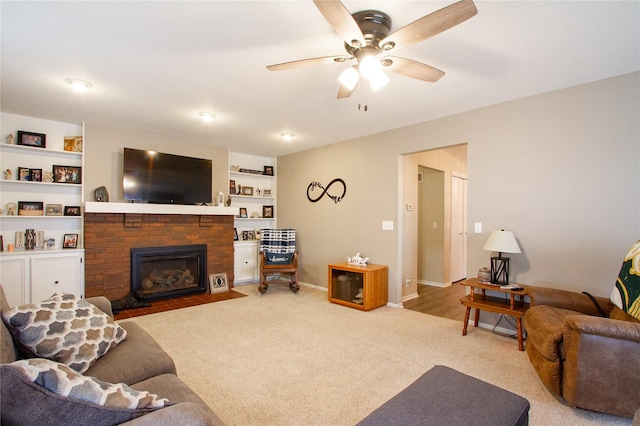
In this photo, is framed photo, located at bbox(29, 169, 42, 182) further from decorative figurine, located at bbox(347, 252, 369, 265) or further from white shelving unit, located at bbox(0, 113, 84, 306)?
decorative figurine, located at bbox(347, 252, 369, 265)

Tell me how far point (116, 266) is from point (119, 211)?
756mm

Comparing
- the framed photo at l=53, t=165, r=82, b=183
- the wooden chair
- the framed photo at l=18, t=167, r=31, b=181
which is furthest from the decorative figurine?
the framed photo at l=18, t=167, r=31, b=181

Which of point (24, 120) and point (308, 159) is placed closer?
point (24, 120)

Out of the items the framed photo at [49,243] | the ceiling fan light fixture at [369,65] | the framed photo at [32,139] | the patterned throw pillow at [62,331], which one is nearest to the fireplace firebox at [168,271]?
the framed photo at [49,243]

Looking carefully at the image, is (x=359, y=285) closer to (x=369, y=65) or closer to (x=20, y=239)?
(x=369, y=65)

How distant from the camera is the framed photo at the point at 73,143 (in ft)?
13.5

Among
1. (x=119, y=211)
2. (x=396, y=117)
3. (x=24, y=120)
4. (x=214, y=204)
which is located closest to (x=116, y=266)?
(x=119, y=211)

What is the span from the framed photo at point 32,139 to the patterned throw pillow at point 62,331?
321 cm

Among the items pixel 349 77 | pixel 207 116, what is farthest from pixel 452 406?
pixel 207 116

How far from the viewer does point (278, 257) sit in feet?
16.9

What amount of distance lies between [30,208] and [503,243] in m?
5.38

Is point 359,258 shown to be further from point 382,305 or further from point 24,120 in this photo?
point 24,120

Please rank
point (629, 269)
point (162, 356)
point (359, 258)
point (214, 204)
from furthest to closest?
1. point (214, 204)
2. point (359, 258)
3. point (629, 269)
4. point (162, 356)

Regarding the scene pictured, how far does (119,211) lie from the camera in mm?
4199
